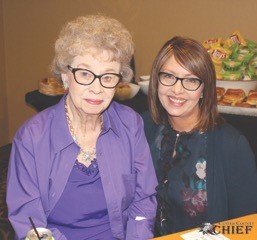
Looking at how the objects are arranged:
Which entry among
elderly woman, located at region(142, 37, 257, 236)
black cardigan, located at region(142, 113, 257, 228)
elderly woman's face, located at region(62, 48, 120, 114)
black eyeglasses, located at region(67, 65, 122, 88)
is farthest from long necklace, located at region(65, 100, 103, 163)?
black cardigan, located at region(142, 113, 257, 228)

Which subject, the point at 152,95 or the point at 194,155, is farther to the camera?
the point at 152,95

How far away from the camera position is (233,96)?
2371mm

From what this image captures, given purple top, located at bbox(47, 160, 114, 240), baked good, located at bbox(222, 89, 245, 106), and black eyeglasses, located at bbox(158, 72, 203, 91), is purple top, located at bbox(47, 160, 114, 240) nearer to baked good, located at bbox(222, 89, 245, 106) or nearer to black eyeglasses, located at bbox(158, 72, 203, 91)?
black eyeglasses, located at bbox(158, 72, 203, 91)

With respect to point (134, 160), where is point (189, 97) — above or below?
above

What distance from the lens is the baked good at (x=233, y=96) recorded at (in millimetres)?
2357

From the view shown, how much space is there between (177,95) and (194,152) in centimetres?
29

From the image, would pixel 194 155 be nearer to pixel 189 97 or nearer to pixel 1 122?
pixel 189 97

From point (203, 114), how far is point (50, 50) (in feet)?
10.5

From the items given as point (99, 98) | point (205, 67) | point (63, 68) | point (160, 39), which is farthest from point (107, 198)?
point (160, 39)

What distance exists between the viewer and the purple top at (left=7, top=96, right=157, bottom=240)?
59.7 inches

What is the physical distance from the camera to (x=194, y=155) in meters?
1.81

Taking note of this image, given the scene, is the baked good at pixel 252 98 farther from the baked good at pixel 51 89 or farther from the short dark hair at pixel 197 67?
the baked good at pixel 51 89

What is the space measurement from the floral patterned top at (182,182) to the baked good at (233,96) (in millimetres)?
645

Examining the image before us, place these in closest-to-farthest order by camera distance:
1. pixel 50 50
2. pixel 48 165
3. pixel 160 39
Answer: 1. pixel 48 165
2. pixel 160 39
3. pixel 50 50
